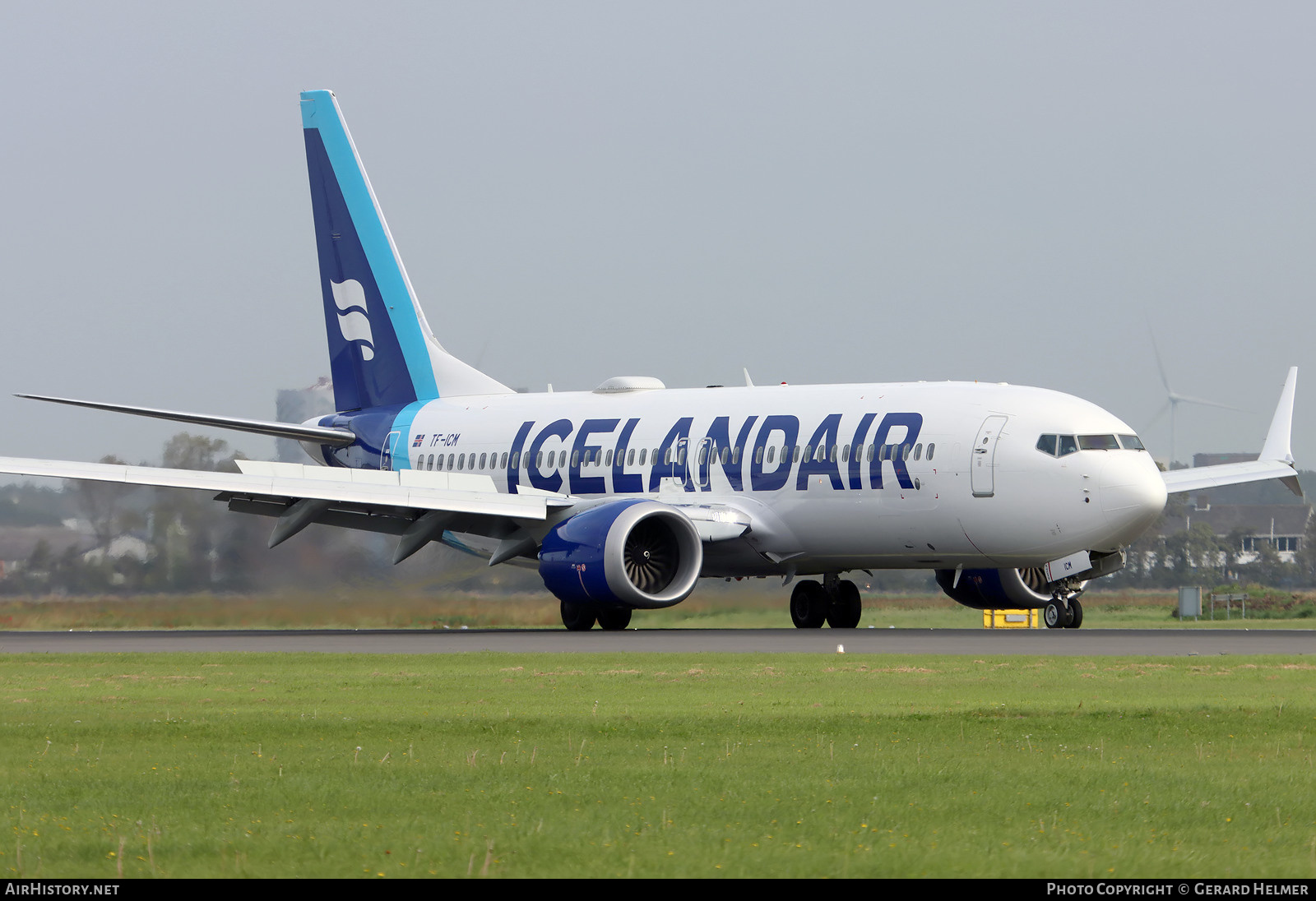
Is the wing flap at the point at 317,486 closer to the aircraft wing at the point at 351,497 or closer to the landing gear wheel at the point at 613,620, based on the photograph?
the aircraft wing at the point at 351,497

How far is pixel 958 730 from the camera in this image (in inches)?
556

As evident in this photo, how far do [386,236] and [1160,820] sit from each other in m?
33.9

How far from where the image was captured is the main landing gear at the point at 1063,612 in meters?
32.2

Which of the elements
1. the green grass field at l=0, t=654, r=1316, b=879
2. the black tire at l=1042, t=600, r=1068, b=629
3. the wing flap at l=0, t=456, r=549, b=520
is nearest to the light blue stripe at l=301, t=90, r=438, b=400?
the wing flap at l=0, t=456, r=549, b=520

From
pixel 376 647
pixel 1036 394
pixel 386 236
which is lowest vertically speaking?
pixel 376 647

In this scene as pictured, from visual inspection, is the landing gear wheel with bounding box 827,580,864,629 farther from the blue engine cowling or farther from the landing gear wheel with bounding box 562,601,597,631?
the landing gear wheel with bounding box 562,601,597,631

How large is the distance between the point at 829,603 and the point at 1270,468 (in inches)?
347

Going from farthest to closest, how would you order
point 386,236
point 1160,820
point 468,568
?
1. point 386,236
2. point 468,568
3. point 1160,820

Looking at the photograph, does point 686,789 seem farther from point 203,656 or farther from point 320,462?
point 320,462

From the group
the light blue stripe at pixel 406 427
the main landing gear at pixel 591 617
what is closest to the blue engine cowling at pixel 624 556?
the main landing gear at pixel 591 617

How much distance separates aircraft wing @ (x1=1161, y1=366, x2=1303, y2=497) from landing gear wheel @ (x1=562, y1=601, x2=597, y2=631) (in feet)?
35.9

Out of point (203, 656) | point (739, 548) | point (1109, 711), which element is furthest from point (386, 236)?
point (1109, 711)

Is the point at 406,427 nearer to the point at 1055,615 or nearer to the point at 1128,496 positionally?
the point at 1055,615

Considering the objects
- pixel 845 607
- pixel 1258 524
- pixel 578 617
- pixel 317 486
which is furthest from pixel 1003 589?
pixel 1258 524
